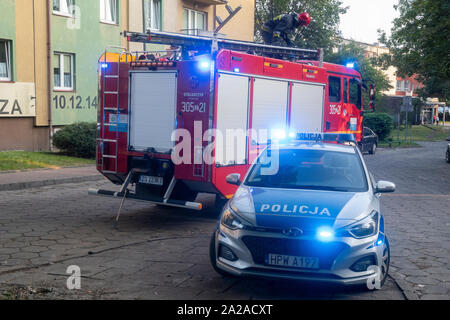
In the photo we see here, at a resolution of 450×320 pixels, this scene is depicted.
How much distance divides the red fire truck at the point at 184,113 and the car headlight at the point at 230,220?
8.80 ft

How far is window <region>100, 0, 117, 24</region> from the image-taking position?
77.4 feet

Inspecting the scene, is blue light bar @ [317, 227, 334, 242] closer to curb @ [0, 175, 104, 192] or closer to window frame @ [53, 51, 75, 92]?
curb @ [0, 175, 104, 192]

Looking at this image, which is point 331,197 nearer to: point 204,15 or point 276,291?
point 276,291

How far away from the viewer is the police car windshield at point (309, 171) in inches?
253

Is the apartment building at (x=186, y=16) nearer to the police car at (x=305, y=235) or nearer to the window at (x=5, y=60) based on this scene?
the window at (x=5, y=60)

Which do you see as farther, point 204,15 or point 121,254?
point 204,15

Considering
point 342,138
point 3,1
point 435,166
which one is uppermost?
point 3,1

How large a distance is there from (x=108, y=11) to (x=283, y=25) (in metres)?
12.1

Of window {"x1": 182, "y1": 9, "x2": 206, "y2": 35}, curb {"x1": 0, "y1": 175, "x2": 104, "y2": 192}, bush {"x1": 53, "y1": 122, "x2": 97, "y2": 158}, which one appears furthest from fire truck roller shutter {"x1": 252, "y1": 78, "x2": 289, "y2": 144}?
window {"x1": 182, "y1": 9, "x2": 206, "y2": 35}

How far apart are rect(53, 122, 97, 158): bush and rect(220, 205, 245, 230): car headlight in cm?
1387

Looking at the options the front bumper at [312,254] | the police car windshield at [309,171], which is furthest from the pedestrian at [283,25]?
the front bumper at [312,254]

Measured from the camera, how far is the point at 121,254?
23.5ft

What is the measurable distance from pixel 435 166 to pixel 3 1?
1755 centimetres
